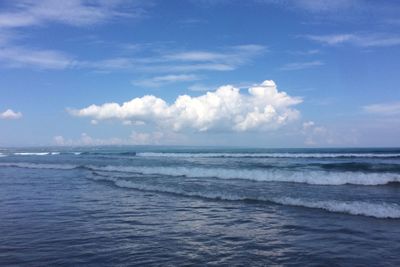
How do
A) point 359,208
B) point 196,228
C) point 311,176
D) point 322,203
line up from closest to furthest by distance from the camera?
point 196,228
point 359,208
point 322,203
point 311,176

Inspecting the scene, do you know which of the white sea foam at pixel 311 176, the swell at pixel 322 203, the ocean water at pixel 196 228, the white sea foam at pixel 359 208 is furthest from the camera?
the white sea foam at pixel 311 176

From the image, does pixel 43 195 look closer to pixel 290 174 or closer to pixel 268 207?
→ pixel 268 207

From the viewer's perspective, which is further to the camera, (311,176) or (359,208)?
(311,176)

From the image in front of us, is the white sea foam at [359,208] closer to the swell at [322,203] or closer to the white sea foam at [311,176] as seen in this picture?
the swell at [322,203]

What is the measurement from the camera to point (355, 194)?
54.0ft

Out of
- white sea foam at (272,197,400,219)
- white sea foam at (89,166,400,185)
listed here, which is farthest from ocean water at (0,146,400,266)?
white sea foam at (89,166,400,185)

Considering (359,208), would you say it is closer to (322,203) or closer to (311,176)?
(322,203)

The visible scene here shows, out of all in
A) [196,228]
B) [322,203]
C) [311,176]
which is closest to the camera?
[196,228]

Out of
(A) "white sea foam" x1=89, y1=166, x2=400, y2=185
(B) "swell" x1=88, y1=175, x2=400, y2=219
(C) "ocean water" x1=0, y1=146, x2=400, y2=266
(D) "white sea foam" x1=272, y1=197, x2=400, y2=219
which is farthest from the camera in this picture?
(A) "white sea foam" x1=89, y1=166, x2=400, y2=185

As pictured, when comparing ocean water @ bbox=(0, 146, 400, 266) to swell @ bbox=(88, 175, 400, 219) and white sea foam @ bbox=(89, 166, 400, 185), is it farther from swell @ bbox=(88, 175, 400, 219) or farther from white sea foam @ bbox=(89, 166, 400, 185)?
white sea foam @ bbox=(89, 166, 400, 185)

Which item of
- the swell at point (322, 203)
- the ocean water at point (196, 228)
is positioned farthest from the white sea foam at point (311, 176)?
the swell at point (322, 203)

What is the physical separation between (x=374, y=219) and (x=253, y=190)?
23.7ft

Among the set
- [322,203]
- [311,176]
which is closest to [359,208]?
[322,203]

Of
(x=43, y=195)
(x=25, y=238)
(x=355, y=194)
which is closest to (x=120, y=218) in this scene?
(x=25, y=238)
